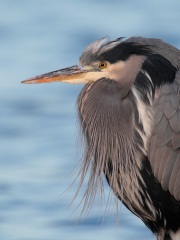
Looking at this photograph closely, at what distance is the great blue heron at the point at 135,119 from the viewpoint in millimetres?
6727

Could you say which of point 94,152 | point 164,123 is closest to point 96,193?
point 94,152

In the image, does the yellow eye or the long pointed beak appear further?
the long pointed beak

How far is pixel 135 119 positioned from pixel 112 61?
0.37m

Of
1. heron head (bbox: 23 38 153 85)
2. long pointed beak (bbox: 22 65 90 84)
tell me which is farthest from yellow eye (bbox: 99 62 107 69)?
long pointed beak (bbox: 22 65 90 84)

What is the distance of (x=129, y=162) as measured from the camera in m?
6.88

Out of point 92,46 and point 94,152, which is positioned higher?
point 92,46

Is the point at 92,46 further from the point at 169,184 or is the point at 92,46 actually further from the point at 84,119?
the point at 169,184

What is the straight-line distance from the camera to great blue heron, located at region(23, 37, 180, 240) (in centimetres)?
673

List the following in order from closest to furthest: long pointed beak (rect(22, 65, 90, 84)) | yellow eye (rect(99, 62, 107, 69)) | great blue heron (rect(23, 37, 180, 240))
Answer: great blue heron (rect(23, 37, 180, 240)), yellow eye (rect(99, 62, 107, 69)), long pointed beak (rect(22, 65, 90, 84))

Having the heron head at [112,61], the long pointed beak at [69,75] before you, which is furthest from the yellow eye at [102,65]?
the long pointed beak at [69,75]

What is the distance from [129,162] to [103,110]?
35 centimetres

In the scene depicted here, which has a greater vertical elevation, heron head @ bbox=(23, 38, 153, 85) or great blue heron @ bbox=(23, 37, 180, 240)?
heron head @ bbox=(23, 38, 153, 85)

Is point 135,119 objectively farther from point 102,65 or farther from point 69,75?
point 69,75

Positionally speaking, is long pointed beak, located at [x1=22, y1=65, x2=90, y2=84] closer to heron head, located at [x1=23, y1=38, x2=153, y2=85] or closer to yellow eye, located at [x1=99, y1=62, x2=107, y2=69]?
heron head, located at [x1=23, y1=38, x2=153, y2=85]
